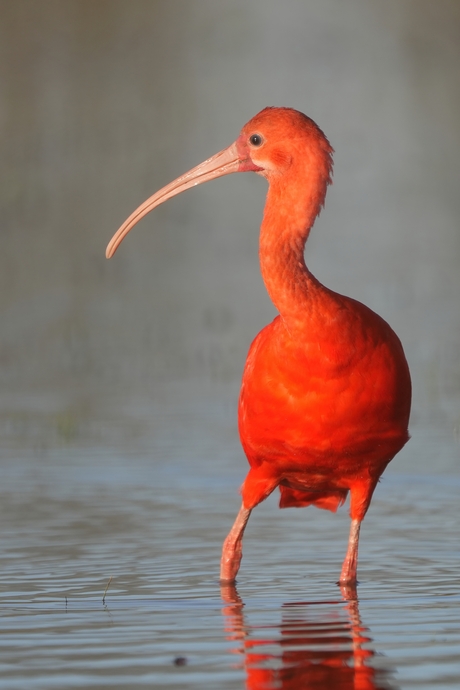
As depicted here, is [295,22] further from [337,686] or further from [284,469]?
[337,686]

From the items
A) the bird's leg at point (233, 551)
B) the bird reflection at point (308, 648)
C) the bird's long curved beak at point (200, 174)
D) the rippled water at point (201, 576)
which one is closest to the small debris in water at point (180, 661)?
the rippled water at point (201, 576)

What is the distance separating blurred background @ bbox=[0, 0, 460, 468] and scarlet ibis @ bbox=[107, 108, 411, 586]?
3796 millimetres

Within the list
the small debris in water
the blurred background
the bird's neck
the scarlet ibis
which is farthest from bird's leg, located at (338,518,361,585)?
the blurred background

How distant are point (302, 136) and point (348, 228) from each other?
13217 millimetres

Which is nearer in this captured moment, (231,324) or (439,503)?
(439,503)

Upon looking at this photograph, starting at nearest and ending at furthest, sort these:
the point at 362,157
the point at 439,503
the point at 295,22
Result: the point at 439,503 < the point at 362,157 < the point at 295,22

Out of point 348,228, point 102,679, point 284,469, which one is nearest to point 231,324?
point 348,228

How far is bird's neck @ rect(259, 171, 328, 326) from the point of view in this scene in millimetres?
6973

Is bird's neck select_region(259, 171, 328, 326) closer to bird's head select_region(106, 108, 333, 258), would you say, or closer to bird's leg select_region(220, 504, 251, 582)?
bird's head select_region(106, 108, 333, 258)

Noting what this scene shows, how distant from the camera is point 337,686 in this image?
5.30 m

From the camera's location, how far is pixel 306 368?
698 cm

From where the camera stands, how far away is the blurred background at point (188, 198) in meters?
14.1

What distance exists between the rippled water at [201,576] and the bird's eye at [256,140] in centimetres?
190

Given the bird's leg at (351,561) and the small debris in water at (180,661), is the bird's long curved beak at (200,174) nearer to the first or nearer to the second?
the bird's leg at (351,561)
